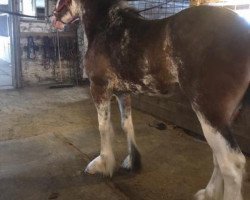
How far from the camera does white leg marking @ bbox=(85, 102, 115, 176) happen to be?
120 inches

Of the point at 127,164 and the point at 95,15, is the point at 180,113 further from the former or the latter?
the point at 95,15

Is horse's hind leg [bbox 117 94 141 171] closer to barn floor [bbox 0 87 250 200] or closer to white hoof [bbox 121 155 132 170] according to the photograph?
white hoof [bbox 121 155 132 170]

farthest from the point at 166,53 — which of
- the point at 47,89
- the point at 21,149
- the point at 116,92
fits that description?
the point at 47,89

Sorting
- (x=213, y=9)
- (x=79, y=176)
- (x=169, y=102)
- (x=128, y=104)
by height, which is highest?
(x=213, y=9)

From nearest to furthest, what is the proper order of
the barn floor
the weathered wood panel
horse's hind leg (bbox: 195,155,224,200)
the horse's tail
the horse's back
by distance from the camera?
1. the horse's back
2. the horse's tail
3. horse's hind leg (bbox: 195,155,224,200)
4. the barn floor
5. the weathered wood panel

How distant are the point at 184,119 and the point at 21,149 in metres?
2.09

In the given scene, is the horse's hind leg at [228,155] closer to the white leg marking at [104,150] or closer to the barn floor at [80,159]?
the barn floor at [80,159]

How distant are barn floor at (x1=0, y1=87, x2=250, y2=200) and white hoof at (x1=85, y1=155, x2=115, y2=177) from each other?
62mm

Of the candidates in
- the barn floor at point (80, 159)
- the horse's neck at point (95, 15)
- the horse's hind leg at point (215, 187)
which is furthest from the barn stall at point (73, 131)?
the horse's neck at point (95, 15)

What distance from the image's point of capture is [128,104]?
10.6ft

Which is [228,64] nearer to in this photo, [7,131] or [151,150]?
[151,150]

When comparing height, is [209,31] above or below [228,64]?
above

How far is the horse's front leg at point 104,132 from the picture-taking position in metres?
2.99

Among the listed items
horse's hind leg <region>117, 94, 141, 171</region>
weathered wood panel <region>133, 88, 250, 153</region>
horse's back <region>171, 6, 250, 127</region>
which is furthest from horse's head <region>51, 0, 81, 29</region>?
horse's back <region>171, 6, 250, 127</region>
